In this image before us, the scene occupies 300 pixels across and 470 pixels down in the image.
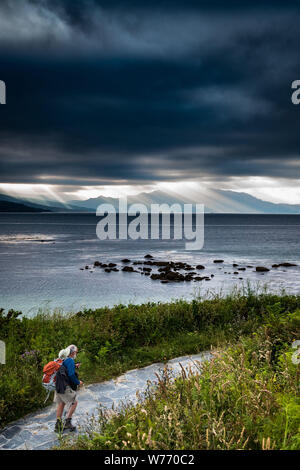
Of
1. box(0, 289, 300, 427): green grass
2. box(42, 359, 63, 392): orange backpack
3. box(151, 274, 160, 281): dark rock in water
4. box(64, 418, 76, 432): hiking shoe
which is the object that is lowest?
box(151, 274, 160, 281): dark rock in water

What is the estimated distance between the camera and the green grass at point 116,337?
7630 millimetres

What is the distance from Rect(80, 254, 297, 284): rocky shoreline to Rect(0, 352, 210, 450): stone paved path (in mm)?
25826

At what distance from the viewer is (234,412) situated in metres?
4.62

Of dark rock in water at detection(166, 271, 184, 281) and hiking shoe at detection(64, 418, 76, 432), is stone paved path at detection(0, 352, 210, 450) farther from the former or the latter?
dark rock in water at detection(166, 271, 184, 281)

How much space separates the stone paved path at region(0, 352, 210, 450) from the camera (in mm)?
5902

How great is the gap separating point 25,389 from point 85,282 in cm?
2766

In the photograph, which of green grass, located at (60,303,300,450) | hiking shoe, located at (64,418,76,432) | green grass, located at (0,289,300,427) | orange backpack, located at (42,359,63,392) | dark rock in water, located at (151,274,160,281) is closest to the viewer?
green grass, located at (60,303,300,450)

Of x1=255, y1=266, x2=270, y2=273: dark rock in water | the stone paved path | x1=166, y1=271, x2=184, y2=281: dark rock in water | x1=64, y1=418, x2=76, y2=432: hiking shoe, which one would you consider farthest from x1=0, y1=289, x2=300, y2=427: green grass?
x1=255, y1=266, x2=270, y2=273: dark rock in water

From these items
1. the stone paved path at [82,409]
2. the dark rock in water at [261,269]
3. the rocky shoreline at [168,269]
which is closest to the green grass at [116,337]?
the stone paved path at [82,409]

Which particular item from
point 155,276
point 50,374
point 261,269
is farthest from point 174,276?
point 50,374

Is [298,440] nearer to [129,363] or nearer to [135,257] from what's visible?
[129,363]
